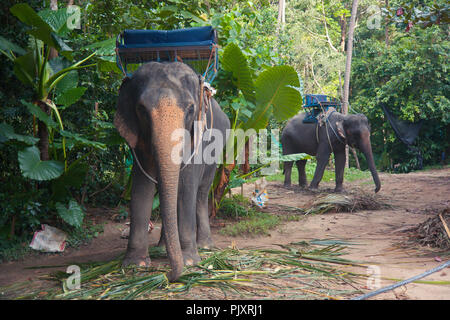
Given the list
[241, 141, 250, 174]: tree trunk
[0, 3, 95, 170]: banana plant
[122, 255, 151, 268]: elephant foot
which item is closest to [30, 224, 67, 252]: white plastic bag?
[0, 3, 95, 170]: banana plant

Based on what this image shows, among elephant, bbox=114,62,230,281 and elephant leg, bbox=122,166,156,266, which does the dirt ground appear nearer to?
elephant leg, bbox=122,166,156,266

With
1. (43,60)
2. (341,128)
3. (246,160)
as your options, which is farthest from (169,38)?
(341,128)

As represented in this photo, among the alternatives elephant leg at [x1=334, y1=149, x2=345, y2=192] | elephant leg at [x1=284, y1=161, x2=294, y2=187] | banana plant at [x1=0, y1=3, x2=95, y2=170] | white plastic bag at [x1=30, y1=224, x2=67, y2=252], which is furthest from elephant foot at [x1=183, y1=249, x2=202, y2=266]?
elephant leg at [x1=284, y1=161, x2=294, y2=187]

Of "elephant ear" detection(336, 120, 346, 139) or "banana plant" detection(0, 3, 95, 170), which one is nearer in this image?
"banana plant" detection(0, 3, 95, 170)

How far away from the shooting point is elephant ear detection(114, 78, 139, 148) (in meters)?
4.19

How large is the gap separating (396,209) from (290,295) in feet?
17.7

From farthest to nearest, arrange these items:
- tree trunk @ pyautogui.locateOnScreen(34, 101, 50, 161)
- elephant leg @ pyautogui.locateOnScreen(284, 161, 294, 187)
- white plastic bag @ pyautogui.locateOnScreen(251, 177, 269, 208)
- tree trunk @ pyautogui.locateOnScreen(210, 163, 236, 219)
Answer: elephant leg @ pyautogui.locateOnScreen(284, 161, 294, 187), white plastic bag @ pyautogui.locateOnScreen(251, 177, 269, 208), tree trunk @ pyautogui.locateOnScreen(210, 163, 236, 219), tree trunk @ pyautogui.locateOnScreen(34, 101, 50, 161)

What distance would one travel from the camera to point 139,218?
174 inches

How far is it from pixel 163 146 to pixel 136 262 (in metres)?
1.39

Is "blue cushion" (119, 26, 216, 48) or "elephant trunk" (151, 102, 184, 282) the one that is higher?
"blue cushion" (119, 26, 216, 48)

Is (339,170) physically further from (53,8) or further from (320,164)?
(53,8)

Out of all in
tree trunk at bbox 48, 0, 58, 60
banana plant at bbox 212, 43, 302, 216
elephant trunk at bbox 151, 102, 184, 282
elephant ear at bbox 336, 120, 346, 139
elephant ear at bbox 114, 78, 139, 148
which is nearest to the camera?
elephant trunk at bbox 151, 102, 184, 282

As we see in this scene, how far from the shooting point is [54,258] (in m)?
5.23

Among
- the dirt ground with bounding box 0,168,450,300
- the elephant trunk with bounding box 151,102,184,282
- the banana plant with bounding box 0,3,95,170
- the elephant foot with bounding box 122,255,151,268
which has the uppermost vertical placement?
the banana plant with bounding box 0,3,95,170
